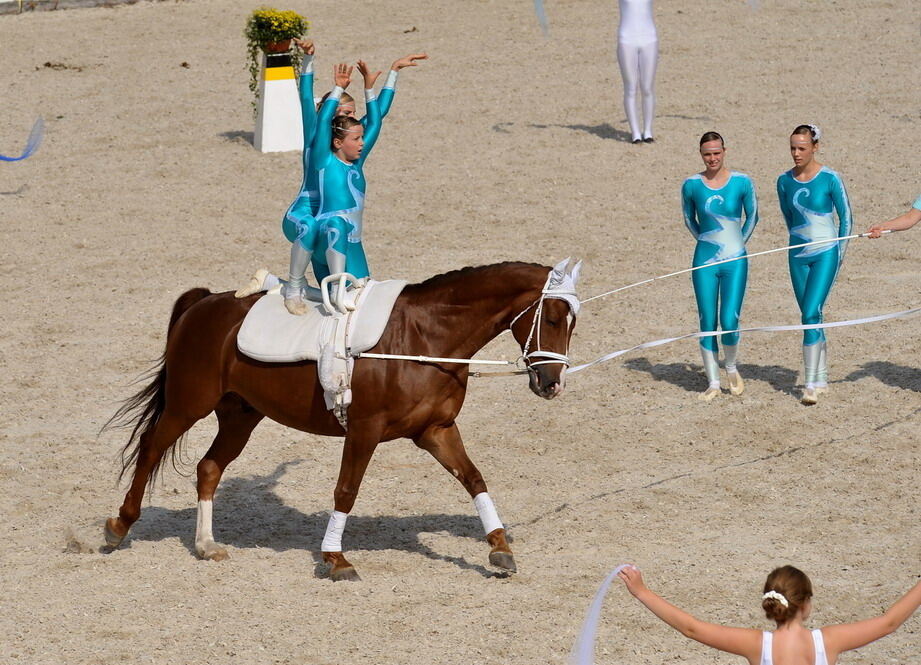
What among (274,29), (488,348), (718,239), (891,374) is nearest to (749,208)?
(718,239)

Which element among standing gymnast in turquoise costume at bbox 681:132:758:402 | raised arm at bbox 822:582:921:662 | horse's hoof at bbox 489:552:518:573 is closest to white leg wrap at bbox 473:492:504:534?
horse's hoof at bbox 489:552:518:573

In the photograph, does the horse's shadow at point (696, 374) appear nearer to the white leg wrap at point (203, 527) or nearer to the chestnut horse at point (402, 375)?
the chestnut horse at point (402, 375)

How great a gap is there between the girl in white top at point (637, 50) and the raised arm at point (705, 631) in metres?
12.3

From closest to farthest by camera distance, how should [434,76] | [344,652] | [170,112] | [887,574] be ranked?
[344,652] < [887,574] < [170,112] < [434,76]

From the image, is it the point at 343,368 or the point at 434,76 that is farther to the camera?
the point at 434,76

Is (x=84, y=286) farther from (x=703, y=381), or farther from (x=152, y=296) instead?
(x=703, y=381)

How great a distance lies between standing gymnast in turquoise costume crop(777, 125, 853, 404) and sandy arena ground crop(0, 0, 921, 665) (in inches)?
14.9

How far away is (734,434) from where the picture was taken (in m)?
9.54

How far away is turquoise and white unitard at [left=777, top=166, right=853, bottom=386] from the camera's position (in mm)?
9906

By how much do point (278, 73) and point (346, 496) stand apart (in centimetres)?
977

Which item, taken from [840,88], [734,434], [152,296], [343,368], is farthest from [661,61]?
[343,368]

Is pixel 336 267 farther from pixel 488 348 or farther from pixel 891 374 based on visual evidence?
pixel 891 374

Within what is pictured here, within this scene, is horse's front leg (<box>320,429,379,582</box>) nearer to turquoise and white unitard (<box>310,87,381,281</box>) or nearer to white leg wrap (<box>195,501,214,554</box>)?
white leg wrap (<box>195,501,214,554</box>)

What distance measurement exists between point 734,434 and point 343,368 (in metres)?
3.48
